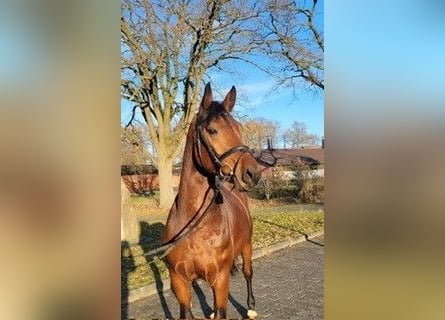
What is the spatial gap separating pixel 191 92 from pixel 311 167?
0.79 metres

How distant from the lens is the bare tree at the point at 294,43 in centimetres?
174

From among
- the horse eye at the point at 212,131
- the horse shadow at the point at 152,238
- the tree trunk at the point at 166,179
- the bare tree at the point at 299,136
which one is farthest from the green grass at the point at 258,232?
the horse eye at the point at 212,131

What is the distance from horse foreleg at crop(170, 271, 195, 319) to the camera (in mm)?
1901

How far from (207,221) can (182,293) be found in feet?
1.49

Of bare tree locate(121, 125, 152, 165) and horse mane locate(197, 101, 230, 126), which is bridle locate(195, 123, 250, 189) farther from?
bare tree locate(121, 125, 152, 165)

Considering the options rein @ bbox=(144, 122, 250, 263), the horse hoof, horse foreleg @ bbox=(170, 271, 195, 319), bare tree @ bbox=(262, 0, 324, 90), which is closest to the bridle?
rein @ bbox=(144, 122, 250, 263)

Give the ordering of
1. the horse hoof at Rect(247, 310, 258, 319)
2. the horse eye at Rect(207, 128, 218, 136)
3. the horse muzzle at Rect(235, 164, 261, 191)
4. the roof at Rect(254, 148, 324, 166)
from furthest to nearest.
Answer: the horse hoof at Rect(247, 310, 258, 319) → the roof at Rect(254, 148, 324, 166) → the horse eye at Rect(207, 128, 218, 136) → the horse muzzle at Rect(235, 164, 261, 191)

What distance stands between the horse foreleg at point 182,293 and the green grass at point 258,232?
0.07 m

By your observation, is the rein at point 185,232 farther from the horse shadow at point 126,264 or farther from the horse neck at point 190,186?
the horse shadow at point 126,264

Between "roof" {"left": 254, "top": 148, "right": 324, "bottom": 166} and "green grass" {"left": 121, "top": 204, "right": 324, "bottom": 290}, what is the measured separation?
255 mm
